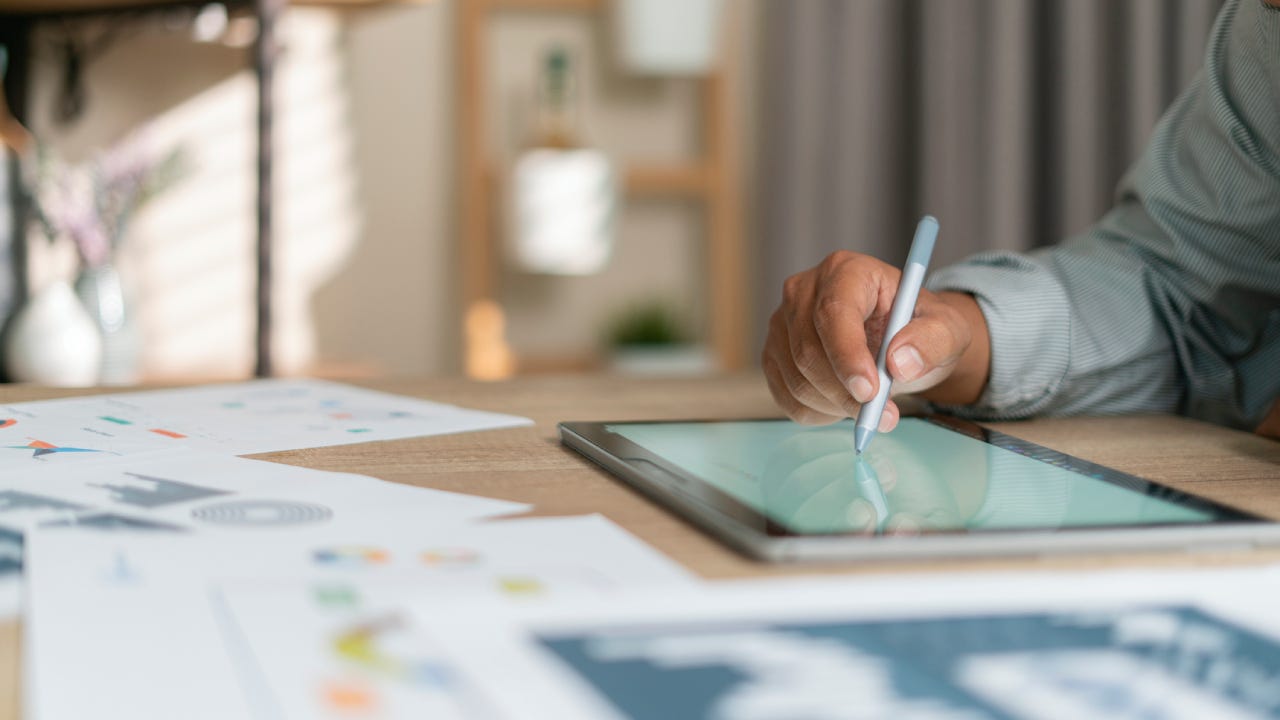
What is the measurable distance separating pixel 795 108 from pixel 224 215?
1.02 m

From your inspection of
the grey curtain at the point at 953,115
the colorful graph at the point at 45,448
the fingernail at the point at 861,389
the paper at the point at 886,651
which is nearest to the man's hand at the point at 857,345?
the fingernail at the point at 861,389

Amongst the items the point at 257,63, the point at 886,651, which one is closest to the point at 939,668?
the point at 886,651

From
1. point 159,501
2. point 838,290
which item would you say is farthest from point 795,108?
point 159,501

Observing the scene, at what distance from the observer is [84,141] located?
6.75 ft

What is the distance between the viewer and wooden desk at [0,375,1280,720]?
404mm

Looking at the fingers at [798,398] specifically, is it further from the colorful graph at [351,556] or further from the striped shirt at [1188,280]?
the colorful graph at [351,556]

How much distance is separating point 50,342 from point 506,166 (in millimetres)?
915

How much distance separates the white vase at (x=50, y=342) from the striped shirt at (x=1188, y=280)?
4.19 feet

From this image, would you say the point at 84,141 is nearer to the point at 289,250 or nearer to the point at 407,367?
the point at 289,250

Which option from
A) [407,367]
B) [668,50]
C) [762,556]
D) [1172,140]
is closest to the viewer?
[762,556]

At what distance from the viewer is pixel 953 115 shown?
201 centimetres

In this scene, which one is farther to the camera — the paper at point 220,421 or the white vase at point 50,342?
the white vase at point 50,342

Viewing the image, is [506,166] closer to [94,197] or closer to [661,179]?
[661,179]

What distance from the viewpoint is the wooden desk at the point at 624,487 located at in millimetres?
404
